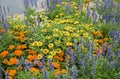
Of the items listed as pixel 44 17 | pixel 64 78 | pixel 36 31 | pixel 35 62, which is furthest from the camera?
pixel 44 17

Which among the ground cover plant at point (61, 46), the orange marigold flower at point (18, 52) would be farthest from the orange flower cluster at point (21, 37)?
the orange marigold flower at point (18, 52)

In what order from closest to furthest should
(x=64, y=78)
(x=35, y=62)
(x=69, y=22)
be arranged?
(x=64, y=78)
(x=35, y=62)
(x=69, y=22)

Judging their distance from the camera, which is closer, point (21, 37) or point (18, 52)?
point (18, 52)

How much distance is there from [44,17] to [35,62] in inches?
64.8

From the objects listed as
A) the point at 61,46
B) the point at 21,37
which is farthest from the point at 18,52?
the point at 61,46

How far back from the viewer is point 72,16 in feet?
17.9

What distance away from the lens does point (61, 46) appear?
4.61m

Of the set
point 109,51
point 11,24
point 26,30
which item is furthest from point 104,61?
point 11,24

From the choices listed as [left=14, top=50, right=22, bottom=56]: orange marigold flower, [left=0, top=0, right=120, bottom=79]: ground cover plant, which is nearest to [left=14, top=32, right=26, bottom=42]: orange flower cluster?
[left=0, top=0, right=120, bottom=79]: ground cover plant

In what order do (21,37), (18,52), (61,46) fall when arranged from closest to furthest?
(18,52)
(61,46)
(21,37)

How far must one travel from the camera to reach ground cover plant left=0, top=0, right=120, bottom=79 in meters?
3.99

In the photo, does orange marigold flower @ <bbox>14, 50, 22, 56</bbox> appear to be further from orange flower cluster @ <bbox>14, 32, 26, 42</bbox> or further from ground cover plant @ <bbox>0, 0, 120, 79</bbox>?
orange flower cluster @ <bbox>14, 32, 26, 42</bbox>

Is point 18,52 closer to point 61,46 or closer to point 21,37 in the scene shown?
point 21,37

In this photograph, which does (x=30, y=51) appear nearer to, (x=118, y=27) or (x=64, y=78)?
(x=64, y=78)
